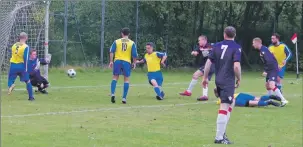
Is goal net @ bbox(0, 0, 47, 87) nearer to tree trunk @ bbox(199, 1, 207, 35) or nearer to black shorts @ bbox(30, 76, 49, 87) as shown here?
black shorts @ bbox(30, 76, 49, 87)

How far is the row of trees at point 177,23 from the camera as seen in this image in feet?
114

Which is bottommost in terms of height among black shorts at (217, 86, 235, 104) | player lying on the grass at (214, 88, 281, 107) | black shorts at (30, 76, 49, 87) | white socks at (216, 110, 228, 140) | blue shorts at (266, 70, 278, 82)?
player lying on the grass at (214, 88, 281, 107)

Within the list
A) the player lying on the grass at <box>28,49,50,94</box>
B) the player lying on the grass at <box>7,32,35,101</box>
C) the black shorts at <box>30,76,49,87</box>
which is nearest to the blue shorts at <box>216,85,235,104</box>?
the player lying on the grass at <box>7,32,35,101</box>

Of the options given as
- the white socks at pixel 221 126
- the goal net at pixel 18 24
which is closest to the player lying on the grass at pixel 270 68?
the white socks at pixel 221 126

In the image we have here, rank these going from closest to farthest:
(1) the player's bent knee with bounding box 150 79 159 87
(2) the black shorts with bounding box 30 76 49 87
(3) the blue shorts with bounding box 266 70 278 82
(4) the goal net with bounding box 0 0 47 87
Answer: (3) the blue shorts with bounding box 266 70 278 82
(1) the player's bent knee with bounding box 150 79 159 87
(2) the black shorts with bounding box 30 76 49 87
(4) the goal net with bounding box 0 0 47 87

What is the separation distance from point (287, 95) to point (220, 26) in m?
19.0

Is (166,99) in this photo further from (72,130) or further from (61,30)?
(61,30)

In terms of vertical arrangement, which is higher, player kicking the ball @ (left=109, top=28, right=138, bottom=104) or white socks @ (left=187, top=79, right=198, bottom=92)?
player kicking the ball @ (left=109, top=28, right=138, bottom=104)

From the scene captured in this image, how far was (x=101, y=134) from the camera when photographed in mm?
11203

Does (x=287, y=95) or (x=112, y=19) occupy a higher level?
(x=112, y=19)

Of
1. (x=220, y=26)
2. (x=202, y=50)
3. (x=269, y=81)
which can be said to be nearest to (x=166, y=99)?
(x=202, y=50)

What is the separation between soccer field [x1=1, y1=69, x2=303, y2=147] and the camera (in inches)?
415

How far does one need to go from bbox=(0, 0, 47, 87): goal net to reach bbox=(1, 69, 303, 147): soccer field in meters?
1.81

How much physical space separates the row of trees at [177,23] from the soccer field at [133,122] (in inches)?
545
